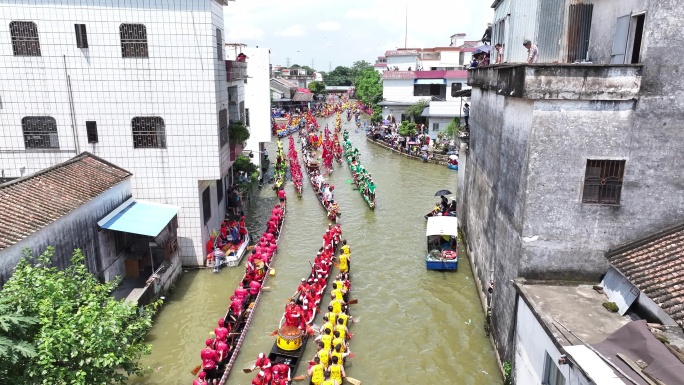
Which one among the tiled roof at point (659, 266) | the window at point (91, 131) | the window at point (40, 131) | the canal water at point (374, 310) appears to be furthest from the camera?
the window at point (91, 131)

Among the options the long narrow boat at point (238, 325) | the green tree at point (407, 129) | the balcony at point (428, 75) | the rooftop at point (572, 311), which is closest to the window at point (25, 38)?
the long narrow boat at point (238, 325)

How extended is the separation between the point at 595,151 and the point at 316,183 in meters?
18.8

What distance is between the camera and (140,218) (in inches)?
546

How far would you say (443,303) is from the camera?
14.9 meters

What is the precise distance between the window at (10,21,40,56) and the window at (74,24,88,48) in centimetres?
116

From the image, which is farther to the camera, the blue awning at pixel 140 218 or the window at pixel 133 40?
the window at pixel 133 40

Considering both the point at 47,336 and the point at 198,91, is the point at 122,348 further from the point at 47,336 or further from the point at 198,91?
the point at 198,91

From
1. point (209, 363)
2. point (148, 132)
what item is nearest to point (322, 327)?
point (209, 363)

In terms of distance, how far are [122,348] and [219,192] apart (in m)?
12.0

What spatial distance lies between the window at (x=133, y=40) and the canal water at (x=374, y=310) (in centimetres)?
749

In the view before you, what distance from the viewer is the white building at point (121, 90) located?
47.1 feet

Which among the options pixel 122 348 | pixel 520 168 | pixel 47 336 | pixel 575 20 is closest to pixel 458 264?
pixel 520 168

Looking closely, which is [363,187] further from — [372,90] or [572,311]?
[372,90]

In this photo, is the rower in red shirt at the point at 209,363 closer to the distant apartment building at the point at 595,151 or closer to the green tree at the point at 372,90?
the distant apartment building at the point at 595,151
